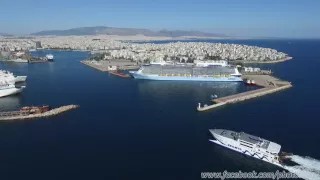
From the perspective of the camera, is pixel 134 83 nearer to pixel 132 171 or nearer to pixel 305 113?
pixel 305 113

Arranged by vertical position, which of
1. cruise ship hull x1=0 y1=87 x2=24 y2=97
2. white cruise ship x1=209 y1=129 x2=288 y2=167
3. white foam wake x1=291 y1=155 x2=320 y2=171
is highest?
cruise ship hull x1=0 y1=87 x2=24 y2=97

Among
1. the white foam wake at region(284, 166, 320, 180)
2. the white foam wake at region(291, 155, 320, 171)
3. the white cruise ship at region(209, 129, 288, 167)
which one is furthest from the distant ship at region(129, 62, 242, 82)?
the white foam wake at region(284, 166, 320, 180)

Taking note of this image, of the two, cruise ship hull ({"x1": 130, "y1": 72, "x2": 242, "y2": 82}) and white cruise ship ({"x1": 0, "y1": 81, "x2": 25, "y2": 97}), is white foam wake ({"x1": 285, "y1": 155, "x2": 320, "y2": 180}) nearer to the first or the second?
cruise ship hull ({"x1": 130, "y1": 72, "x2": 242, "y2": 82})

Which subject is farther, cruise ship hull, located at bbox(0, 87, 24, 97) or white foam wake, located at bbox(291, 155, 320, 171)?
cruise ship hull, located at bbox(0, 87, 24, 97)

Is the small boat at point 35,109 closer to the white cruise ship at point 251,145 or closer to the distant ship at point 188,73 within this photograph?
the white cruise ship at point 251,145

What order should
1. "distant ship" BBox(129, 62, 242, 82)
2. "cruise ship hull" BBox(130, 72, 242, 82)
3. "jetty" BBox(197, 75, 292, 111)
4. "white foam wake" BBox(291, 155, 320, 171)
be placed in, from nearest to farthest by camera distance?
1. "white foam wake" BBox(291, 155, 320, 171)
2. "jetty" BBox(197, 75, 292, 111)
3. "cruise ship hull" BBox(130, 72, 242, 82)
4. "distant ship" BBox(129, 62, 242, 82)

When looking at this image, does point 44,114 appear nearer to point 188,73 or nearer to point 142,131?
point 142,131

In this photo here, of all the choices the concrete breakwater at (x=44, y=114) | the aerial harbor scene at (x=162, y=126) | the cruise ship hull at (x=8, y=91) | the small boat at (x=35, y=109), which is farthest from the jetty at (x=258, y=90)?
the cruise ship hull at (x=8, y=91)
